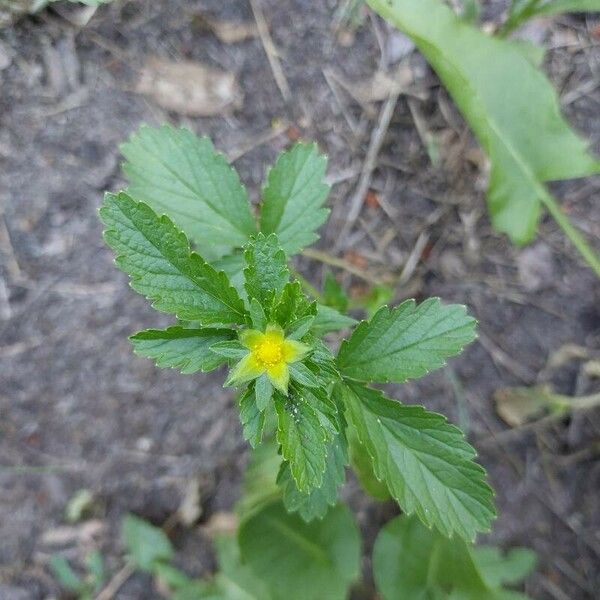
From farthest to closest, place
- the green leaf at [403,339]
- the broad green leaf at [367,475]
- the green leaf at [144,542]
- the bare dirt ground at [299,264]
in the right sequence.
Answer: the green leaf at [144,542], the bare dirt ground at [299,264], the broad green leaf at [367,475], the green leaf at [403,339]

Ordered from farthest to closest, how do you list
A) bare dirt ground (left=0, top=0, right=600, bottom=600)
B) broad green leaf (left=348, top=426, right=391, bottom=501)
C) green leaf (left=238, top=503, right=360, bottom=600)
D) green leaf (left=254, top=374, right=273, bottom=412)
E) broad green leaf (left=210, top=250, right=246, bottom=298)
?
bare dirt ground (left=0, top=0, right=600, bottom=600) < green leaf (left=238, top=503, right=360, bottom=600) < broad green leaf (left=348, top=426, right=391, bottom=501) < broad green leaf (left=210, top=250, right=246, bottom=298) < green leaf (left=254, top=374, right=273, bottom=412)

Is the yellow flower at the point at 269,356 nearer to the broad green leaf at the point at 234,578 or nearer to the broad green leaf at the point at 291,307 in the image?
the broad green leaf at the point at 291,307

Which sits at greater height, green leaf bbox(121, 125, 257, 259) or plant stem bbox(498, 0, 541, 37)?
plant stem bbox(498, 0, 541, 37)

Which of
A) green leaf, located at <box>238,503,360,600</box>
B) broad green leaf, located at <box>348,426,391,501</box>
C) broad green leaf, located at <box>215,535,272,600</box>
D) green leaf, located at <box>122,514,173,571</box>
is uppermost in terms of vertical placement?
broad green leaf, located at <box>348,426,391,501</box>

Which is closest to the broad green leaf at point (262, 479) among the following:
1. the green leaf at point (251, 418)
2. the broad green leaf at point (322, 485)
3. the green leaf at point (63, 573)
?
the broad green leaf at point (322, 485)

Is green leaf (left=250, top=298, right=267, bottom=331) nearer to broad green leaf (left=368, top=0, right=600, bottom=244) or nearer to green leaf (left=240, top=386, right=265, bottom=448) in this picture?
green leaf (left=240, top=386, right=265, bottom=448)

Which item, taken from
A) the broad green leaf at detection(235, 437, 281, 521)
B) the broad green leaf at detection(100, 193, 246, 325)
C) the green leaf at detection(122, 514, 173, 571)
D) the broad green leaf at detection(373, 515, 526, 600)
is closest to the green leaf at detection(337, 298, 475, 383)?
the broad green leaf at detection(100, 193, 246, 325)

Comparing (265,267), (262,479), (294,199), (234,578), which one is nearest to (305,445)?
(265,267)
